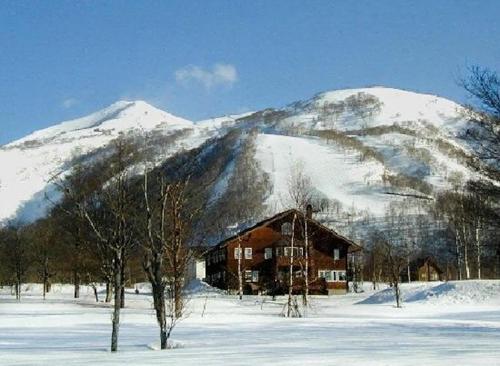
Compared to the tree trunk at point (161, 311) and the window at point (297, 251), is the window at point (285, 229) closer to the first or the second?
the window at point (297, 251)

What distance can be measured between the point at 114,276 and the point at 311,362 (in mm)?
6353

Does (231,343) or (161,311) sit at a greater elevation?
(161,311)

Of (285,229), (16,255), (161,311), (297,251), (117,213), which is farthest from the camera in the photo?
(285,229)

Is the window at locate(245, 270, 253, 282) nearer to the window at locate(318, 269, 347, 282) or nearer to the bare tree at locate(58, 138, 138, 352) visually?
the window at locate(318, 269, 347, 282)

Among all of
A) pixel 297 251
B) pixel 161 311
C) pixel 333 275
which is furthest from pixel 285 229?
pixel 161 311

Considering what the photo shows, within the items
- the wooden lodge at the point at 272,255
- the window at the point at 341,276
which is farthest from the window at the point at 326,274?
the window at the point at 341,276

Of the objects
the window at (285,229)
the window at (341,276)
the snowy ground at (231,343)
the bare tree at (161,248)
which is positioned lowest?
the snowy ground at (231,343)

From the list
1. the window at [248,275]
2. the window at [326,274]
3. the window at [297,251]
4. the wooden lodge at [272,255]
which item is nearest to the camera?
the window at [297,251]

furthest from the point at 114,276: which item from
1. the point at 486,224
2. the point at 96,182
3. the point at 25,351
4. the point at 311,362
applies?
the point at 486,224

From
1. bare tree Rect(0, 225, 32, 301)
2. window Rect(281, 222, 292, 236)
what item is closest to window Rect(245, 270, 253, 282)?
window Rect(281, 222, 292, 236)

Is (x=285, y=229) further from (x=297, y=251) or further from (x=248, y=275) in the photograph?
(x=297, y=251)

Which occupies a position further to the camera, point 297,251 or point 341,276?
point 341,276

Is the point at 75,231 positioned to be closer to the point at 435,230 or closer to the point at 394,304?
the point at 394,304

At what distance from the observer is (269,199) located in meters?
195
